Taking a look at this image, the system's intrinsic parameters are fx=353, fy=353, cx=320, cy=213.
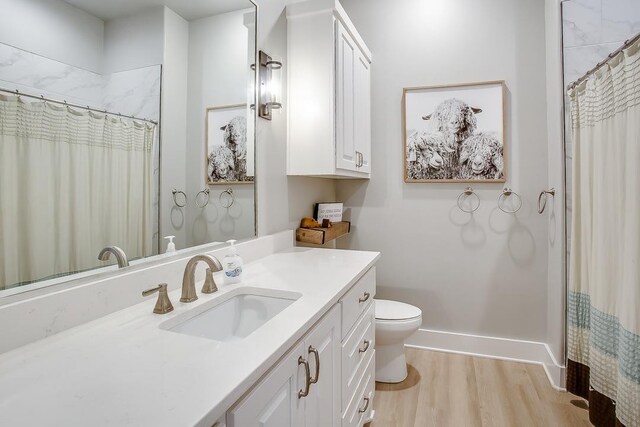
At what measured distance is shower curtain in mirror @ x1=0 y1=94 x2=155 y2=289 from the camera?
33.1 inches

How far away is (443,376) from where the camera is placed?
7.59ft

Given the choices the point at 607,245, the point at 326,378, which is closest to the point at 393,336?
the point at 326,378

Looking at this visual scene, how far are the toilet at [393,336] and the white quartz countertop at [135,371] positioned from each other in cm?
113

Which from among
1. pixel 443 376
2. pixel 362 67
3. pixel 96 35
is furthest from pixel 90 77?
pixel 443 376

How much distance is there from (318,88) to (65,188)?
140 centimetres

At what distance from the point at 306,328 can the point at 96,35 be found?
3.37ft

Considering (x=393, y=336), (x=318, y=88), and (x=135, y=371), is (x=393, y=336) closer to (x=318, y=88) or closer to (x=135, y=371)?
(x=318, y=88)

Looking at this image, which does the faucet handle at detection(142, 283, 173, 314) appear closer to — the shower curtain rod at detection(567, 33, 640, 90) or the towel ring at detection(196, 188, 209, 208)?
the towel ring at detection(196, 188, 209, 208)

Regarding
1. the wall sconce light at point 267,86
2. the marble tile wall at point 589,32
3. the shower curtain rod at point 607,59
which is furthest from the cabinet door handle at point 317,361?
the marble tile wall at point 589,32

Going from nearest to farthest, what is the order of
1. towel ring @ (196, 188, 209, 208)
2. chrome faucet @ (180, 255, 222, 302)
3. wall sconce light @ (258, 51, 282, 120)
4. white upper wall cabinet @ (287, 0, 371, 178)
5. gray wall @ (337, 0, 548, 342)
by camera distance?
chrome faucet @ (180, 255, 222, 302), towel ring @ (196, 188, 209, 208), wall sconce light @ (258, 51, 282, 120), white upper wall cabinet @ (287, 0, 371, 178), gray wall @ (337, 0, 548, 342)

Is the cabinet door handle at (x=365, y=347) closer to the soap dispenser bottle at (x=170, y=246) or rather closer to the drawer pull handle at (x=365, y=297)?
the drawer pull handle at (x=365, y=297)

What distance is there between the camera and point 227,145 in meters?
1.59

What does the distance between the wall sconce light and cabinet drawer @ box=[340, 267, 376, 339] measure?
3.21ft

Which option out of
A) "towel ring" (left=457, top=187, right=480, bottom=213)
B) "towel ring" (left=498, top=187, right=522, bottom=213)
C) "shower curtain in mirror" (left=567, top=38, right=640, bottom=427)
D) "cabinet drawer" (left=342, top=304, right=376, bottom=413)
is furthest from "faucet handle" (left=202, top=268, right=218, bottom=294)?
"towel ring" (left=498, top=187, right=522, bottom=213)
